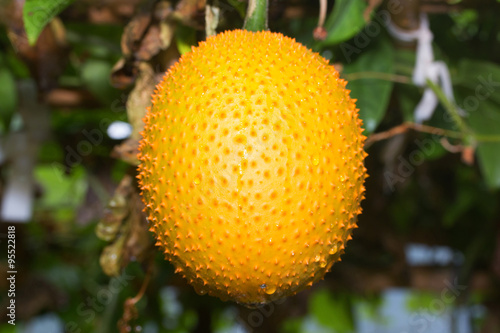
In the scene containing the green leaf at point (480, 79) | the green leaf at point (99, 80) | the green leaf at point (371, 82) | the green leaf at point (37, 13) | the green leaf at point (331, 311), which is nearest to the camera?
the green leaf at point (37, 13)

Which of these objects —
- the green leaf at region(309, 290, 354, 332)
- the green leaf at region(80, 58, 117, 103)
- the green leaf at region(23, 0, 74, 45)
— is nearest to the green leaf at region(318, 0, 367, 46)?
the green leaf at region(23, 0, 74, 45)

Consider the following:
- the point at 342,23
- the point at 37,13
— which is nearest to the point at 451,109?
the point at 342,23

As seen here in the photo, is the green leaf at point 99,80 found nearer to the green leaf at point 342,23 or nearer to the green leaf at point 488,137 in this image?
the green leaf at point 342,23

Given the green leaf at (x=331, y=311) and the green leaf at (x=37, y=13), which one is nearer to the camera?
the green leaf at (x=37, y=13)

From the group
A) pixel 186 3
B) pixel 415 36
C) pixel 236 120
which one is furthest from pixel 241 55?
pixel 415 36

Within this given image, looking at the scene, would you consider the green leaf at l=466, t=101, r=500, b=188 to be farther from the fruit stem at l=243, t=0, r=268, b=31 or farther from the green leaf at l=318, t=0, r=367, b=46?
the fruit stem at l=243, t=0, r=268, b=31

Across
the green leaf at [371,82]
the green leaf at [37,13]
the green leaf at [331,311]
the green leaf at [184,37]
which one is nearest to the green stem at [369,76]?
the green leaf at [371,82]

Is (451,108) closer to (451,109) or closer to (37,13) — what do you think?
(451,109)
